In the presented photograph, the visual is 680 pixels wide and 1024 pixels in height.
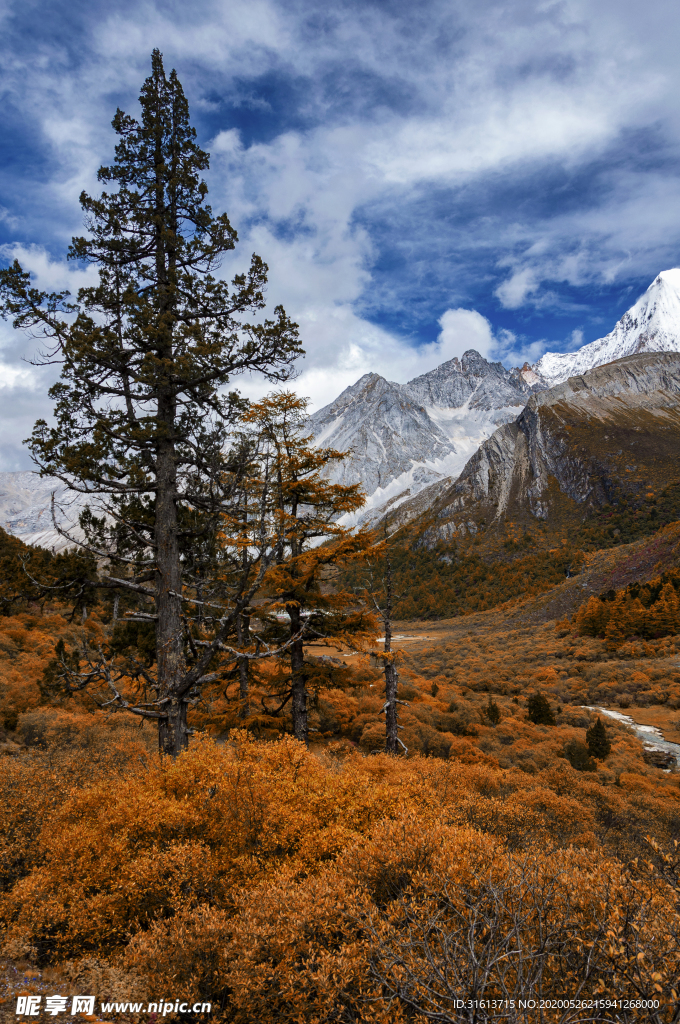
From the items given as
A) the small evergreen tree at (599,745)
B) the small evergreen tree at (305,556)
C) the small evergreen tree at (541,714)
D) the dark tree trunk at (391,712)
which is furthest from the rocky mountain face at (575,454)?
the small evergreen tree at (305,556)

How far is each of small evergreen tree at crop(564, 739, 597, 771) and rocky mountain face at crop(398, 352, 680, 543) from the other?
108 metres

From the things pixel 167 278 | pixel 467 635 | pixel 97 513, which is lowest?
pixel 467 635

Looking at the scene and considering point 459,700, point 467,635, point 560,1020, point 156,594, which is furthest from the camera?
point 467,635

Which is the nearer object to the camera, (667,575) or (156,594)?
(156,594)

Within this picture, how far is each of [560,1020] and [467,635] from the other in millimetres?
64893

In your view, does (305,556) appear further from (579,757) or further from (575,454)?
(575,454)

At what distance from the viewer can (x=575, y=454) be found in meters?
125

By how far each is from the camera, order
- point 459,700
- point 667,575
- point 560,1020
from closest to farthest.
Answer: point 560,1020
point 459,700
point 667,575

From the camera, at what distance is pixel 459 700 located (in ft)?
86.4

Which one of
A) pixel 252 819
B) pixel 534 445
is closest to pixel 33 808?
pixel 252 819

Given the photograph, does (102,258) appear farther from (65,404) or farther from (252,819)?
(252,819)

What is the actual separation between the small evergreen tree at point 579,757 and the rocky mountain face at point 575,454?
10839 centimetres

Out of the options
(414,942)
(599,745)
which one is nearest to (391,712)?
(599,745)

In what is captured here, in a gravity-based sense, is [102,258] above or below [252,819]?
above
